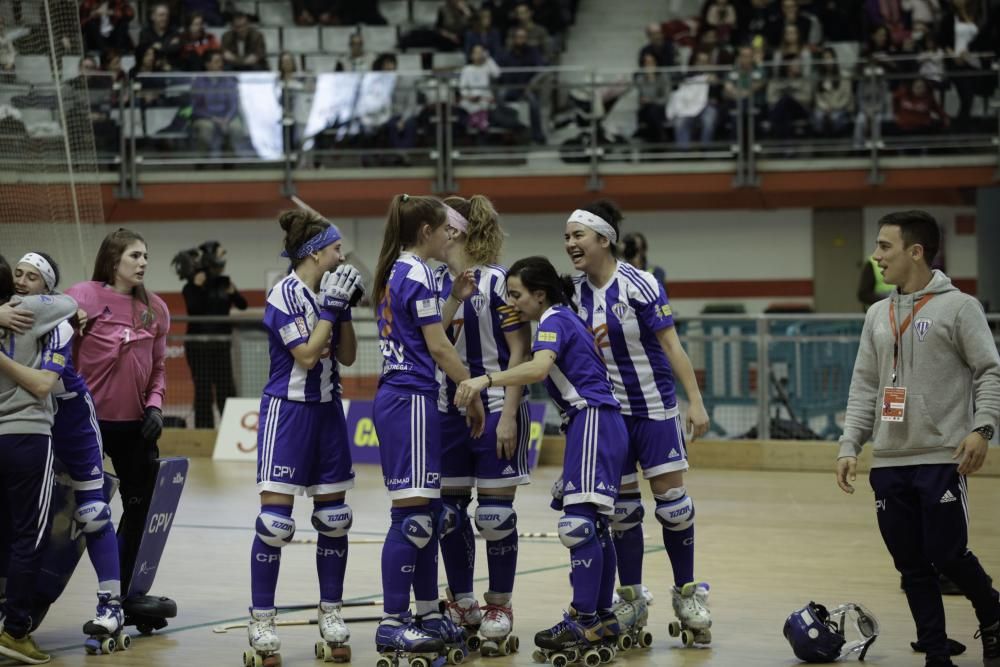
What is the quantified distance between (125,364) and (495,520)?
2.05m

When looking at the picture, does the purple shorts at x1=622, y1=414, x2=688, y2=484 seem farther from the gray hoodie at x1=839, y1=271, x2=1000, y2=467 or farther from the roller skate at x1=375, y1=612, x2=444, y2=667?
the roller skate at x1=375, y1=612, x2=444, y2=667

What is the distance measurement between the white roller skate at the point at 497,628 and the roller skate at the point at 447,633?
161mm

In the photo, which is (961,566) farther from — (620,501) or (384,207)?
(384,207)

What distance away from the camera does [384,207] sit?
19.3 m

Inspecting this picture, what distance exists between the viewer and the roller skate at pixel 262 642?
6.00 m

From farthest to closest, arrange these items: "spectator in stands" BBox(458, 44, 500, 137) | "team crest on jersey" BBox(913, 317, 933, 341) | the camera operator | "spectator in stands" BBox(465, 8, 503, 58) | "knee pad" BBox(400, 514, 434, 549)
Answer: "spectator in stands" BBox(465, 8, 503, 58)
"spectator in stands" BBox(458, 44, 500, 137)
the camera operator
"knee pad" BBox(400, 514, 434, 549)
"team crest on jersey" BBox(913, 317, 933, 341)

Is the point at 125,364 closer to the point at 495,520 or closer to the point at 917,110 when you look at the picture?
the point at 495,520

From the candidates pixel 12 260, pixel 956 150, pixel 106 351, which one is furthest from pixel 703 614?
pixel 956 150

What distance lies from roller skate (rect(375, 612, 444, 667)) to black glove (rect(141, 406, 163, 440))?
1.77 m

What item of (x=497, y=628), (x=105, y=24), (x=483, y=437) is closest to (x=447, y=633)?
(x=497, y=628)

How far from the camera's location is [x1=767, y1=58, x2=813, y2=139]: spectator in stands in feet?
55.8

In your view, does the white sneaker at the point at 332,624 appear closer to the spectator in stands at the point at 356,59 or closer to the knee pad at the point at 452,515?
the knee pad at the point at 452,515

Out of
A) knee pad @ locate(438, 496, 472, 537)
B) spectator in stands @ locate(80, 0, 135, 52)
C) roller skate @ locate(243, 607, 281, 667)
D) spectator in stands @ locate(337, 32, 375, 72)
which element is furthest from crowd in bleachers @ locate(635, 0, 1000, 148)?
roller skate @ locate(243, 607, 281, 667)

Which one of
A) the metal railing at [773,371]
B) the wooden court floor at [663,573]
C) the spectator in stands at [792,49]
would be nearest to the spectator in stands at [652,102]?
the spectator in stands at [792,49]
